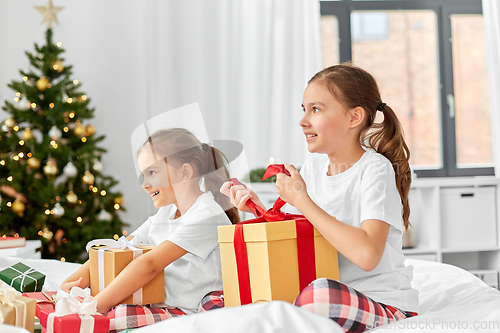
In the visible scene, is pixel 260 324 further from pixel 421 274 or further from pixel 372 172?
pixel 421 274

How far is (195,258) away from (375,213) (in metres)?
0.44

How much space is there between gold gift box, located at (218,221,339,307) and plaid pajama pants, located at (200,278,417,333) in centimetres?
4

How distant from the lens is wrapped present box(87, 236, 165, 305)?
3.16 feet

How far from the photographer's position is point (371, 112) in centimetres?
105

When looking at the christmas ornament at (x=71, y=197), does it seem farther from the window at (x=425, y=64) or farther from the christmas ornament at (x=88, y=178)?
the window at (x=425, y=64)

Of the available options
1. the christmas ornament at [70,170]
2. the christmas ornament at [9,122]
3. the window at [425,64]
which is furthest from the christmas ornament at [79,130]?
the window at [425,64]

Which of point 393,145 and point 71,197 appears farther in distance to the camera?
point 71,197

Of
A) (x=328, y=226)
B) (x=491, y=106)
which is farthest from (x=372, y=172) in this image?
(x=491, y=106)

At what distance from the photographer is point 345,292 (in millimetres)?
774

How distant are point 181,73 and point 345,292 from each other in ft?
7.26

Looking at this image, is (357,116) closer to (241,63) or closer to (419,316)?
(419,316)

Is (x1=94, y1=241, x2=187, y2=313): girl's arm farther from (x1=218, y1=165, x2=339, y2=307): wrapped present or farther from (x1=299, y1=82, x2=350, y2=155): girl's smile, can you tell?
(x1=299, y1=82, x2=350, y2=155): girl's smile

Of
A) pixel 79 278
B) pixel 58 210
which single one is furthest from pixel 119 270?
pixel 58 210

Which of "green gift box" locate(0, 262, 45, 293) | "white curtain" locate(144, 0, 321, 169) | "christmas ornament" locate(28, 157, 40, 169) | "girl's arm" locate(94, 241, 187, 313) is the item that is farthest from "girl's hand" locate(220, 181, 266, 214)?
"white curtain" locate(144, 0, 321, 169)
